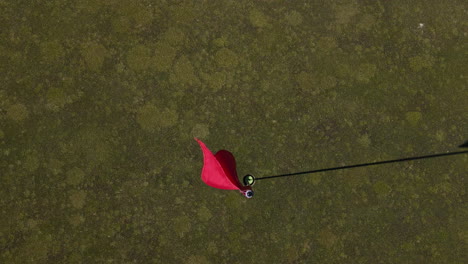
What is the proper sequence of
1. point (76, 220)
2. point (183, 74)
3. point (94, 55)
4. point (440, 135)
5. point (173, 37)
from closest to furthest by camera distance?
point (76, 220) → point (94, 55) → point (183, 74) → point (173, 37) → point (440, 135)

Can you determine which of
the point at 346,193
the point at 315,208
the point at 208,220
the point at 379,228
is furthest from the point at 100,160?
the point at 379,228

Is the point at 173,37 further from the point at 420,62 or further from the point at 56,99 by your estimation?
the point at 420,62

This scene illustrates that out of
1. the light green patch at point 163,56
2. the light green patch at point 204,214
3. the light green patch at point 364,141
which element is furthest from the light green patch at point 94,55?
the light green patch at point 364,141

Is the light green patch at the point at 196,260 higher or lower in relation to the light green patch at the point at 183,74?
lower

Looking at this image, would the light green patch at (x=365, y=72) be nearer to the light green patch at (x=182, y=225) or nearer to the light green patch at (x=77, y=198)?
the light green patch at (x=182, y=225)

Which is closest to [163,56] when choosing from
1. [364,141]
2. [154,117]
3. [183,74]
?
[183,74]
